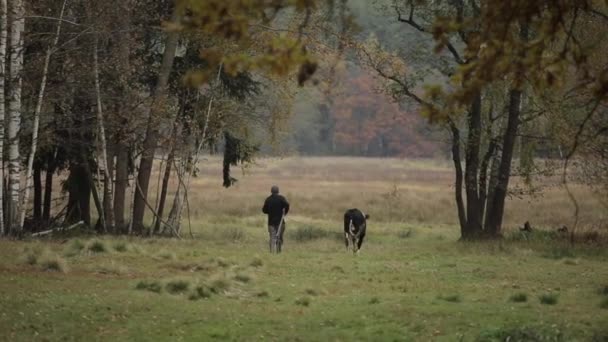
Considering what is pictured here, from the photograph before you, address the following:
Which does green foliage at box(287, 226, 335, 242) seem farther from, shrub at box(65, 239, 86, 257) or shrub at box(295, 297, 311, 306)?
shrub at box(295, 297, 311, 306)

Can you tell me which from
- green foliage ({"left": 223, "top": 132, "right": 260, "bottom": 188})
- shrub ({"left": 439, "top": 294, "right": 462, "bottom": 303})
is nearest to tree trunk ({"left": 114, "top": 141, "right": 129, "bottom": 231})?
green foliage ({"left": 223, "top": 132, "right": 260, "bottom": 188})

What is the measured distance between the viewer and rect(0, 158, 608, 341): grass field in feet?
43.3

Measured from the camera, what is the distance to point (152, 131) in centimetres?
2950

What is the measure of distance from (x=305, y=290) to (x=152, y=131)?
43.6ft

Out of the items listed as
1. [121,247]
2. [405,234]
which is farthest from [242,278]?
[405,234]

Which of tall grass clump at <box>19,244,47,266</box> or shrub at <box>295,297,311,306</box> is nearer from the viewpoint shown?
shrub at <box>295,297,311,306</box>

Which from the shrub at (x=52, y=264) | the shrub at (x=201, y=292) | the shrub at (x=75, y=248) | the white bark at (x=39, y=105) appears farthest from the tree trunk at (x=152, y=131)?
the shrub at (x=201, y=292)

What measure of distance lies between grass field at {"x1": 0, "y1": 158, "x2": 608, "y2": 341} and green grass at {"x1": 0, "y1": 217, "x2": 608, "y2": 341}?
0.03 metres

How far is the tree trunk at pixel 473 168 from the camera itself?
3039 cm

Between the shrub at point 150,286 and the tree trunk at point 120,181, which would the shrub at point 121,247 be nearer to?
the shrub at point 150,286

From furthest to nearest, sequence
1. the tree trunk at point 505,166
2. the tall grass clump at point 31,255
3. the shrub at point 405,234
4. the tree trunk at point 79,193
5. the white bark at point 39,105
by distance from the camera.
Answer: the shrub at point 405,234, the tree trunk at point 79,193, the tree trunk at point 505,166, the white bark at point 39,105, the tall grass clump at point 31,255

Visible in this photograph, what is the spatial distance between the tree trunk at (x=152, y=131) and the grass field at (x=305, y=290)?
10.7 ft

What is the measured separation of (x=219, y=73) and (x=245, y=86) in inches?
105

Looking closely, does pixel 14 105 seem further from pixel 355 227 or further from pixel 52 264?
pixel 355 227
